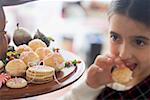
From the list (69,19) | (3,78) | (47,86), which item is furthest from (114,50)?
(69,19)

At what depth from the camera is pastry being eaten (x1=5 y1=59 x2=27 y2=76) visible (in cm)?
92

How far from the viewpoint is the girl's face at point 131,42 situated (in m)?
0.72

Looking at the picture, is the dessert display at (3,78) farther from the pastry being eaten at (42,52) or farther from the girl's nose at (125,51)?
the girl's nose at (125,51)

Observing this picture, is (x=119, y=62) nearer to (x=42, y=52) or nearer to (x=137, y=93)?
(x=137, y=93)

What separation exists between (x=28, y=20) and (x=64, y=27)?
1.09ft

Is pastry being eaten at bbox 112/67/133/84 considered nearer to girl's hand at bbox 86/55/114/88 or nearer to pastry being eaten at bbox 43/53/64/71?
girl's hand at bbox 86/55/114/88

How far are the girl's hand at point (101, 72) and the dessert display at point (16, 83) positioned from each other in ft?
0.64

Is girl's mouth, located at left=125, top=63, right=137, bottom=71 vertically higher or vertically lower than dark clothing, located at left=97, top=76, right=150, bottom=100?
higher

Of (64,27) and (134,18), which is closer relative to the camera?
(134,18)

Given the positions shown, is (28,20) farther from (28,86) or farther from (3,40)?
(28,86)

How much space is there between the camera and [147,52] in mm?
737

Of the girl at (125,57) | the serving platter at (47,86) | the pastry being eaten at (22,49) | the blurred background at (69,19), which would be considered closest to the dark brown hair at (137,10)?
the girl at (125,57)

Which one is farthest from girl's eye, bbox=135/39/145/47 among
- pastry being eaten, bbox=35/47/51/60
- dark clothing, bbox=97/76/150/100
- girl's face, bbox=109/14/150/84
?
pastry being eaten, bbox=35/47/51/60

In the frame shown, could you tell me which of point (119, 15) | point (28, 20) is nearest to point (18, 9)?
point (28, 20)
